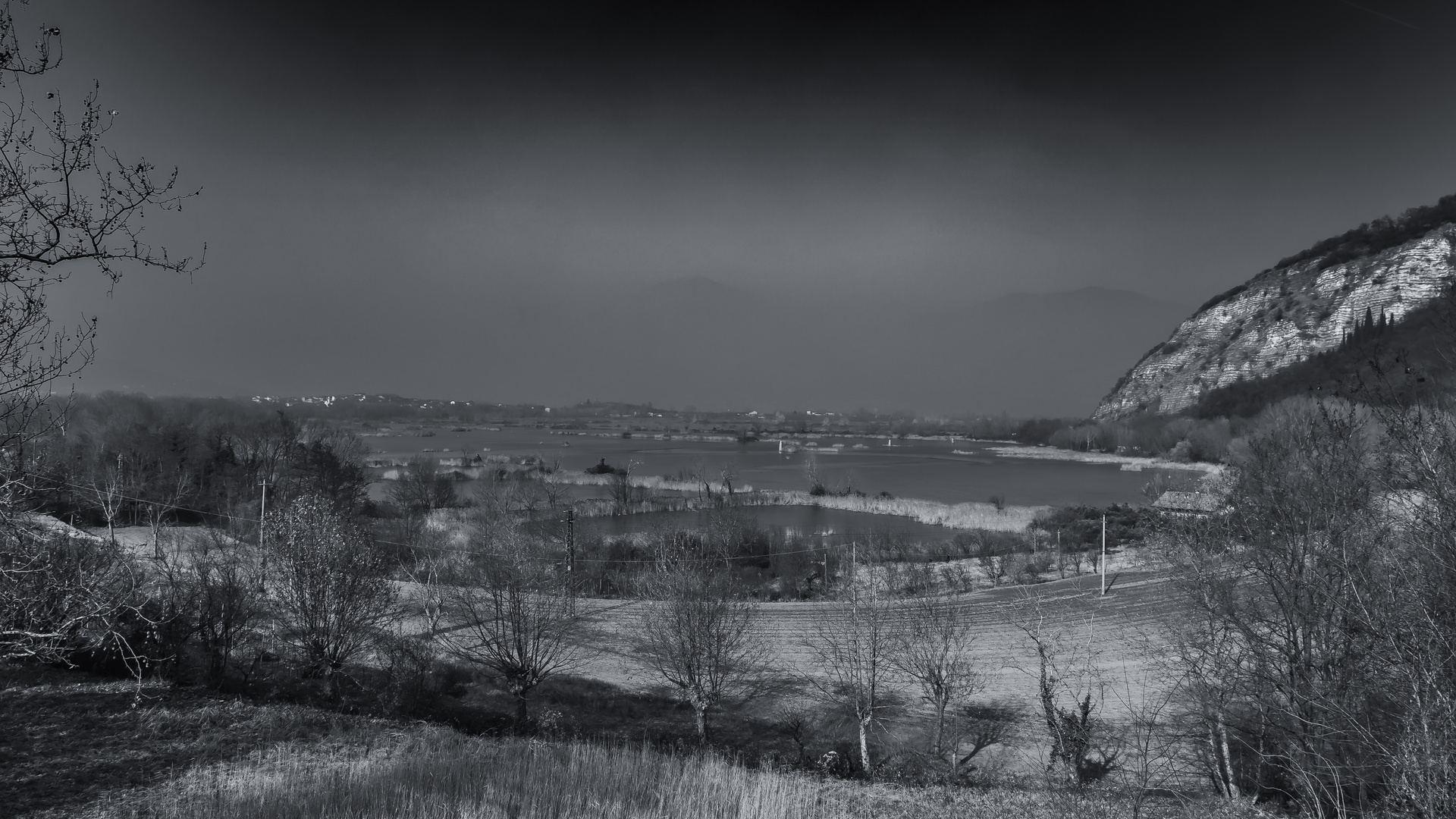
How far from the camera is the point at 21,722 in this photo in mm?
10109

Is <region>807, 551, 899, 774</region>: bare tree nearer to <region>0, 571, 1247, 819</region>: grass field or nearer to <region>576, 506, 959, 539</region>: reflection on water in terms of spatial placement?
<region>0, 571, 1247, 819</region>: grass field

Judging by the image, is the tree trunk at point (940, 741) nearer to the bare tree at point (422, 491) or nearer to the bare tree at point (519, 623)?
the bare tree at point (519, 623)

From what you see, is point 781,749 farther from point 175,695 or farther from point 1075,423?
point 1075,423

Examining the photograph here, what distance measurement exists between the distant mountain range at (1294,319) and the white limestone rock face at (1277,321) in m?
0.17

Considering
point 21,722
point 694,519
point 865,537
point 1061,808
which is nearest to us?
point 1061,808

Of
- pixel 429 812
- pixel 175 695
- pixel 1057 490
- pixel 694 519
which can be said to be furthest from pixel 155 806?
pixel 1057 490

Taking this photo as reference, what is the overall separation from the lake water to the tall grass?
51.0m

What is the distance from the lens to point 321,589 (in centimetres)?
1563

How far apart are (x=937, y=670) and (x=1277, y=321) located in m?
120

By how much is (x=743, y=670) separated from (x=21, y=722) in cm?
1318

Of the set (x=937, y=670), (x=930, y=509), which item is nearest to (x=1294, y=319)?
(x=930, y=509)

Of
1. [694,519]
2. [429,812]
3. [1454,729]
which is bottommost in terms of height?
[694,519]

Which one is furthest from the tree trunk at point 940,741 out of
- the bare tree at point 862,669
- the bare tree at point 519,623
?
the bare tree at point 519,623

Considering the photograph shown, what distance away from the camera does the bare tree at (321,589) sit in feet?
51.3
